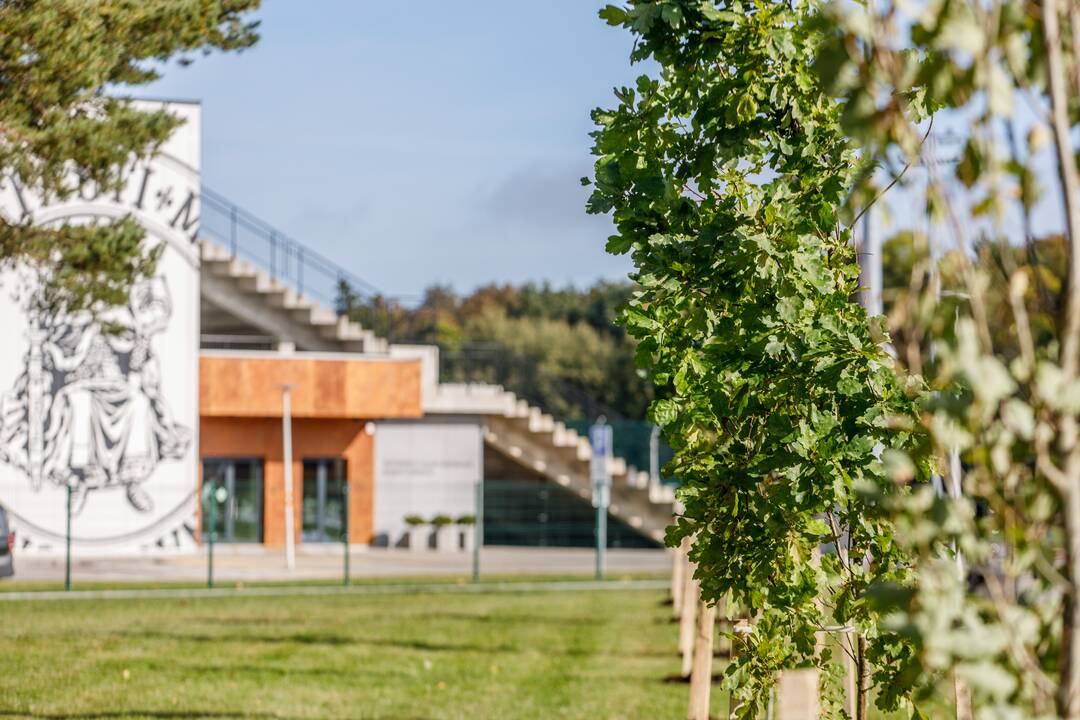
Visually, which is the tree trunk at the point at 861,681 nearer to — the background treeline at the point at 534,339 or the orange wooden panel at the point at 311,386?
the background treeline at the point at 534,339

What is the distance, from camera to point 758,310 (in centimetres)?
505

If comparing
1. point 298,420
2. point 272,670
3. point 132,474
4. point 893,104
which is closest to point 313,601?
point 272,670

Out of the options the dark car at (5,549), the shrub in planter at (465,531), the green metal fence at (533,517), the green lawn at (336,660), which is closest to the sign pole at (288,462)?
the shrub in planter at (465,531)

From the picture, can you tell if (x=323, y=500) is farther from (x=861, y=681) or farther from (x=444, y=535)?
(x=861, y=681)

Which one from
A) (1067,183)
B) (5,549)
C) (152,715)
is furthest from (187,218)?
(1067,183)

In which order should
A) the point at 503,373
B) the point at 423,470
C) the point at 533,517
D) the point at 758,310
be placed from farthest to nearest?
the point at 503,373 → the point at 533,517 → the point at 423,470 → the point at 758,310

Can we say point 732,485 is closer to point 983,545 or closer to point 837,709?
point 837,709

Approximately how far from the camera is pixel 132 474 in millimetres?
34906

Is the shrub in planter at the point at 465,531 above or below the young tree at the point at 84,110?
below

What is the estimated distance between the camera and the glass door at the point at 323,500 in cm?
3853

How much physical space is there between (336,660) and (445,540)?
24955mm

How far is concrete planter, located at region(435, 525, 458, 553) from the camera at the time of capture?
38.8 meters

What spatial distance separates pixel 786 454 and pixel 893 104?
2356 millimetres

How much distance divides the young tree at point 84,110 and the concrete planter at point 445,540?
Result: 2705 centimetres
